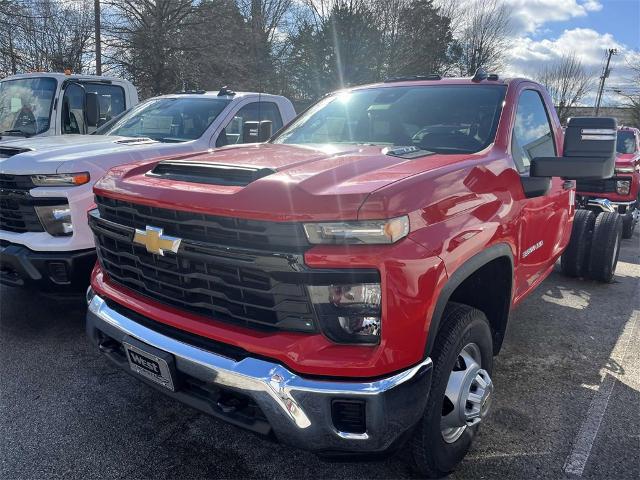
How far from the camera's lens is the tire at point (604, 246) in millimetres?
5359

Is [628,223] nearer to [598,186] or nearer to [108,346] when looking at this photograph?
[598,186]

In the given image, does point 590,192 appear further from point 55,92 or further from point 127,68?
point 127,68

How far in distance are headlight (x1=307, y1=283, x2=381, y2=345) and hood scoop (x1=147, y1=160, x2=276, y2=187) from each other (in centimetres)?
61

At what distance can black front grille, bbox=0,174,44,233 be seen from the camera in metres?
3.72

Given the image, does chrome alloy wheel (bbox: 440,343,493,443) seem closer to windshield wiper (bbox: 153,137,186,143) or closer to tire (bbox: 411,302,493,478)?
tire (bbox: 411,302,493,478)

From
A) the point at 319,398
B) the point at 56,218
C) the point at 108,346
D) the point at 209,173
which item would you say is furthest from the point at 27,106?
the point at 319,398

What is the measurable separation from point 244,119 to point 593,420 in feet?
13.8

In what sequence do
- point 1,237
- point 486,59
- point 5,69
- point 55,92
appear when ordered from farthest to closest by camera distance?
point 486,59
point 5,69
point 55,92
point 1,237

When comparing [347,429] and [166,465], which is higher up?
[347,429]

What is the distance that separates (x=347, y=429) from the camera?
6.16ft

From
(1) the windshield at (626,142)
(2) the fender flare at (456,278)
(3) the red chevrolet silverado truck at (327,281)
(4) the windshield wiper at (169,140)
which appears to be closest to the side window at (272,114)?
(4) the windshield wiper at (169,140)

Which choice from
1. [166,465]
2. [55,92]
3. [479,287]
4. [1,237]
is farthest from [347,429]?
[55,92]

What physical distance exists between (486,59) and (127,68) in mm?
22526

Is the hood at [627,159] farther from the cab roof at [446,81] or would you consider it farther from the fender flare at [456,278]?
the fender flare at [456,278]
